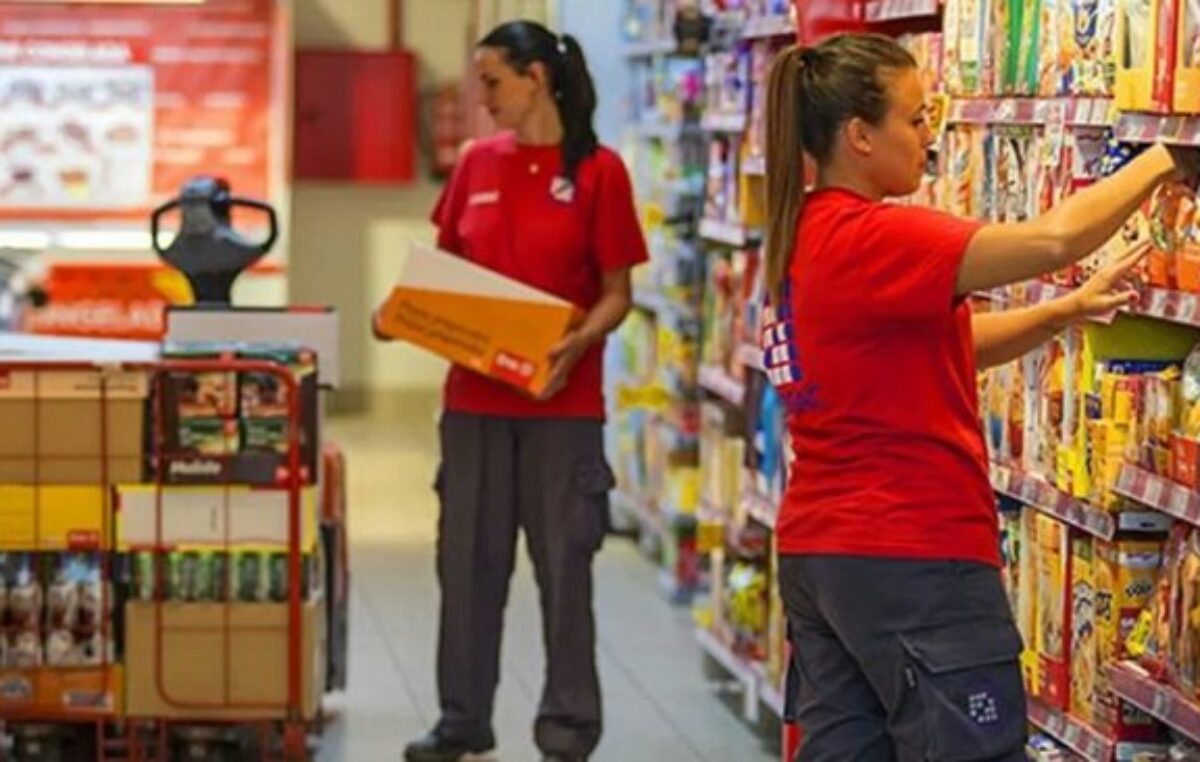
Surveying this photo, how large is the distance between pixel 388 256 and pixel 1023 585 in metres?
10.5

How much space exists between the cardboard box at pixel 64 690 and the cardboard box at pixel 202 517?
1.08ft

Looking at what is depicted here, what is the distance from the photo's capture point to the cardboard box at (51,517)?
6.53 m

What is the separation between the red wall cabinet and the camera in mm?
15344

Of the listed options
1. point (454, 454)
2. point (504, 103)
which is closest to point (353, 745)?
point (454, 454)

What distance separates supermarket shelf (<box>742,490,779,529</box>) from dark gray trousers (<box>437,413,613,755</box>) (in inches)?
23.7

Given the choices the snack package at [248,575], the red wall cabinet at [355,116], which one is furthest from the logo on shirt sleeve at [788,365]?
the red wall cabinet at [355,116]

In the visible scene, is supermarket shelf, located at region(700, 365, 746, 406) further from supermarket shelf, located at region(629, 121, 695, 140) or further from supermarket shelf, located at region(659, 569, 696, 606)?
supermarket shelf, located at region(629, 121, 695, 140)

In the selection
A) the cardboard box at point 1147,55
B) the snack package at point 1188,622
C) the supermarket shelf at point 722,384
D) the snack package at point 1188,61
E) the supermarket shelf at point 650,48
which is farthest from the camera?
the supermarket shelf at point 650,48

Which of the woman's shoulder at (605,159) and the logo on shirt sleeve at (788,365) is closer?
the logo on shirt sleeve at (788,365)

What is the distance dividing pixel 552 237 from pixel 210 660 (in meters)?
1.31

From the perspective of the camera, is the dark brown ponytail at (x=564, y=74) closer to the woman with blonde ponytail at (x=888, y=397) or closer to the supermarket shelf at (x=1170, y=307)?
the supermarket shelf at (x=1170, y=307)

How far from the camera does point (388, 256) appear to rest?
1561 cm

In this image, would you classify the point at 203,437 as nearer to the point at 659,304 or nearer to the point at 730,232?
the point at 730,232

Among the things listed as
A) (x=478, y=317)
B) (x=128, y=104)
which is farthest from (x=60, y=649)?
(x=128, y=104)
